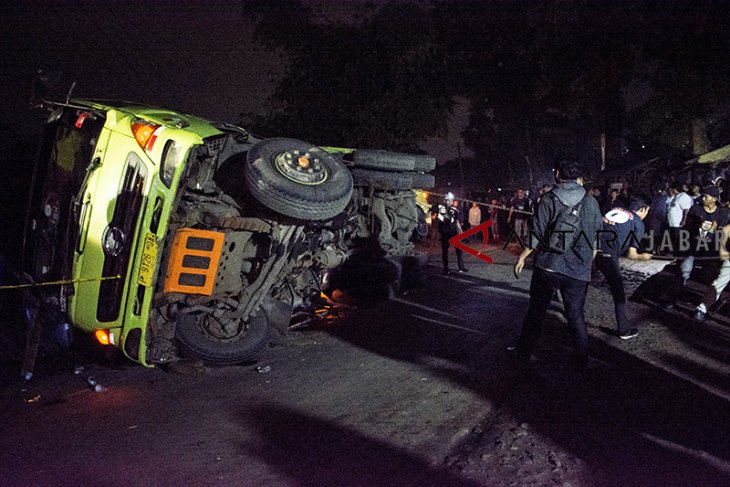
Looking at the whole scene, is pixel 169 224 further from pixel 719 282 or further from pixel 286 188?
pixel 719 282

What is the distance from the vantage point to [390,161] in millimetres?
7207

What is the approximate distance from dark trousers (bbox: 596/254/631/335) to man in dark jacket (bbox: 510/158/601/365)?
1122 millimetres

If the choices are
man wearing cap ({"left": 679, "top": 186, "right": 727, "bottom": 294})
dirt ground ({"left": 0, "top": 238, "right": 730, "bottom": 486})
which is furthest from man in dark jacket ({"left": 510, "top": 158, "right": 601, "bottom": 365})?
man wearing cap ({"left": 679, "top": 186, "right": 727, "bottom": 294})

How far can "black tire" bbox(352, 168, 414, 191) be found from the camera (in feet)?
22.9

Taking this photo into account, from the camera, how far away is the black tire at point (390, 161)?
6875mm

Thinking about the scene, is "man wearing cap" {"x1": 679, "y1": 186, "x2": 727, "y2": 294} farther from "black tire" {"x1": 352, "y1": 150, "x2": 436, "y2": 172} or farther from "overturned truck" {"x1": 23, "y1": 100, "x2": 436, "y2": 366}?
"overturned truck" {"x1": 23, "y1": 100, "x2": 436, "y2": 366}

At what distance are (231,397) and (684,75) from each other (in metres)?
21.1

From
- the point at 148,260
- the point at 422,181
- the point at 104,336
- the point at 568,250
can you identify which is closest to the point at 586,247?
the point at 568,250

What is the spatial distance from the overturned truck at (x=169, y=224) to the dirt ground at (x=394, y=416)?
46 centimetres

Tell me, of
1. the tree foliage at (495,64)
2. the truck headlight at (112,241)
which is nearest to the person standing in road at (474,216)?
the tree foliage at (495,64)

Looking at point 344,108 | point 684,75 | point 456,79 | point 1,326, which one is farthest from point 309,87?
point 684,75

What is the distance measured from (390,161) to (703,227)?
4.26 meters

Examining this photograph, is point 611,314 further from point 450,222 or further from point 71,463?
point 71,463

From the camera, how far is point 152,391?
3.99 m
